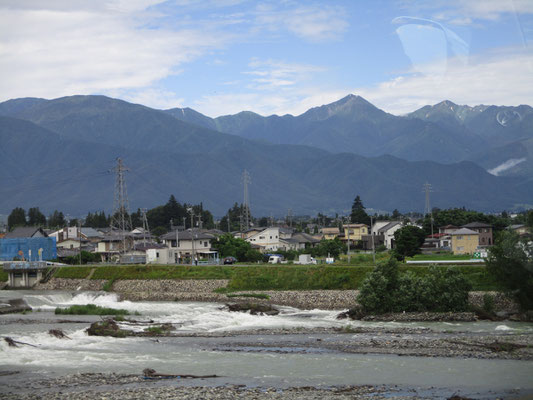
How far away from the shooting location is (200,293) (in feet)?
176

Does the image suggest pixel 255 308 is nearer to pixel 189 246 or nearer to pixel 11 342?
pixel 11 342

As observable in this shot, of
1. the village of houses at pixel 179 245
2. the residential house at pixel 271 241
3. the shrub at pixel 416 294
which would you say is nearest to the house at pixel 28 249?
the village of houses at pixel 179 245

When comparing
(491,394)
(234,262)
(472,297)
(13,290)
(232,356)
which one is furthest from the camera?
(234,262)

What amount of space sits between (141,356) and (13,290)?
3780cm

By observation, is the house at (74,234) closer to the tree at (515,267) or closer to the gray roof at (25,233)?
the gray roof at (25,233)

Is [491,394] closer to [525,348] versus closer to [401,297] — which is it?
[525,348]

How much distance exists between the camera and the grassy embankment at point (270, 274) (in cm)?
4816

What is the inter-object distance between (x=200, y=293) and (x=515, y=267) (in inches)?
972

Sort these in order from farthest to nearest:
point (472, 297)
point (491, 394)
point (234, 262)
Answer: point (234, 262) → point (472, 297) → point (491, 394)

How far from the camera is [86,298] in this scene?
5366cm

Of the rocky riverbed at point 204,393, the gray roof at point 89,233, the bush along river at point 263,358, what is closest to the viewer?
the rocky riverbed at point 204,393

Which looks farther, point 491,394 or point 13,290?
point 13,290

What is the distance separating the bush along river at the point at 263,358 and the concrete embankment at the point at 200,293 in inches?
207

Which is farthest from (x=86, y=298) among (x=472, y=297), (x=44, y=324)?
(x=472, y=297)
